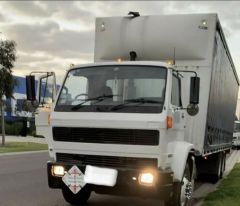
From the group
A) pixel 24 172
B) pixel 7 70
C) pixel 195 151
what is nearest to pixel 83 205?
pixel 195 151

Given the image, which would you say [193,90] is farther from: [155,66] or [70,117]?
[70,117]

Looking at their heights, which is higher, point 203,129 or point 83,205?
point 203,129

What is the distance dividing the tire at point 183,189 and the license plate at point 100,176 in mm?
1102

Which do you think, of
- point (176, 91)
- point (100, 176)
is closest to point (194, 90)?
point (176, 91)

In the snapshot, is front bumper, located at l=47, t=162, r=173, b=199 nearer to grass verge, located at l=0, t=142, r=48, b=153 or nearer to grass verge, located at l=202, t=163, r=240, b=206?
grass verge, located at l=202, t=163, r=240, b=206

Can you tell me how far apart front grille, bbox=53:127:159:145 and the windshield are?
0.31m

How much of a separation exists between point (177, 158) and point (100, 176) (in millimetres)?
1295

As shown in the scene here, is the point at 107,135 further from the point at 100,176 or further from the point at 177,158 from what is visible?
the point at 177,158

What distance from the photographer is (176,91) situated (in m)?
8.34

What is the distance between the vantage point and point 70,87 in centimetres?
836

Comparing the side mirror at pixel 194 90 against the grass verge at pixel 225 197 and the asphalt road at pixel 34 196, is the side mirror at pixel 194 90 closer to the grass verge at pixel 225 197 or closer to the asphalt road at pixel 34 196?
the grass verge at pixel 225 197

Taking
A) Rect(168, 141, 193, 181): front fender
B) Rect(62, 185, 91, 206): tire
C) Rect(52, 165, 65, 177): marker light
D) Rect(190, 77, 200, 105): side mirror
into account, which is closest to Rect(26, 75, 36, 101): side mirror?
Rect(52, 165, 65, 177): marker light

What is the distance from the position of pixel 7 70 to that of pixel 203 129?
824 inches

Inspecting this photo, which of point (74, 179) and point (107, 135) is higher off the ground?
point (107, 135)
